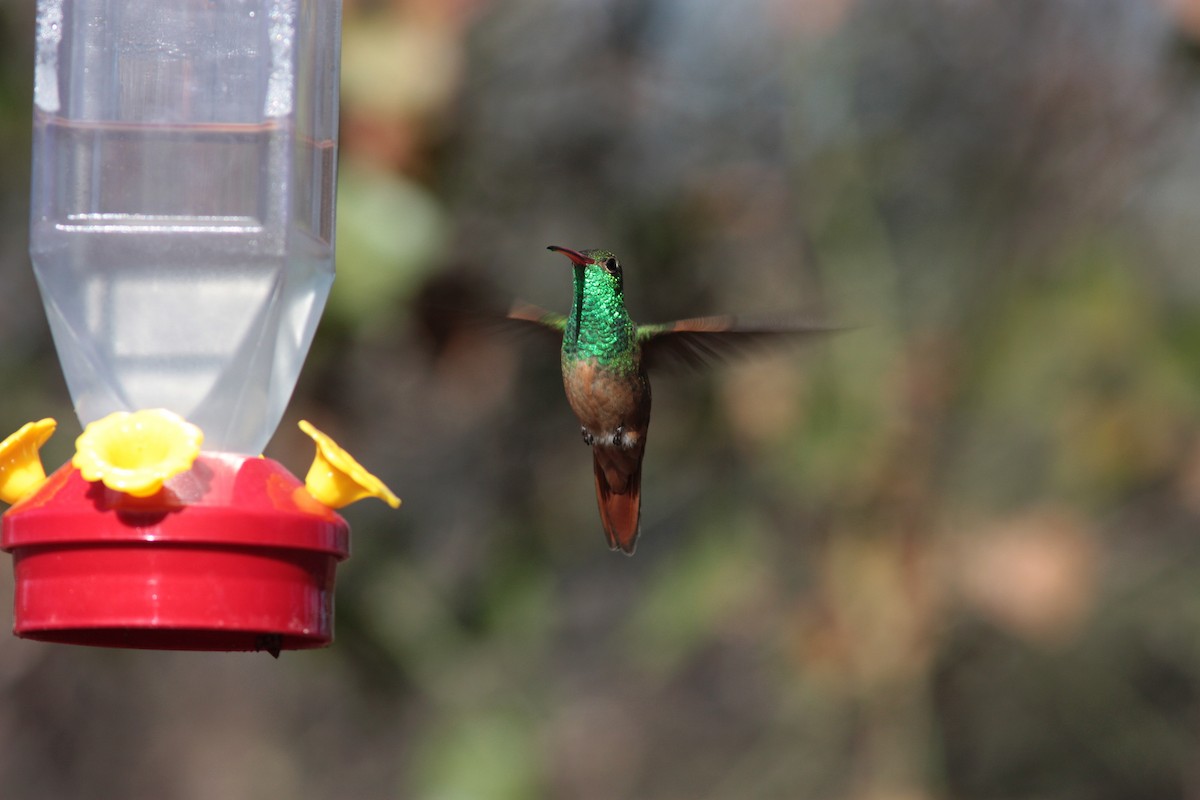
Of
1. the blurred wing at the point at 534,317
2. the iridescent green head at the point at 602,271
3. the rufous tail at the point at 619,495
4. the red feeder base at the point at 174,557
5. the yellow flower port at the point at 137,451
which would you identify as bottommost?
the rufous tail at the point at 619,495

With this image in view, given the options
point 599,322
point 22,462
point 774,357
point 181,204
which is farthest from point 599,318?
point 774,357

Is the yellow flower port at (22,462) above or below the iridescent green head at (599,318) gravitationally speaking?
below

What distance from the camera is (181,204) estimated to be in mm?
3195

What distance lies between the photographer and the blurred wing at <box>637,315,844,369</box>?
3275 mm

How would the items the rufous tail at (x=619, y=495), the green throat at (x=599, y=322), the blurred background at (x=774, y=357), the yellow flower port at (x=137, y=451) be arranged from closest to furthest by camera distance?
the yellow flower port at (x=137, y=451) → the green throat at (x=599, y=322) → the rufous tail at (x=619, y=495) → the blurred background at (x=774, y=357)

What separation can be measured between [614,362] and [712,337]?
24 centimetres

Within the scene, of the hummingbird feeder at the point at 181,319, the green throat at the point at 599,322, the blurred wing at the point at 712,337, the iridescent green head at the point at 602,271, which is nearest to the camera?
the hummingbird feeder at the point at 181,319

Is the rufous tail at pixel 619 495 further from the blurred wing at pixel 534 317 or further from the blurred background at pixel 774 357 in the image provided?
the blurred background at pixel 774 357

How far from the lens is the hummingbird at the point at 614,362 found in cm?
366

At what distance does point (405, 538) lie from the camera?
609 cm

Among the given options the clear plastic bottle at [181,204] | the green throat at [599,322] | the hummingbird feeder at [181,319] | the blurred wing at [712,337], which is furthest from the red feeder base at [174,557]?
the green throat at [599,322]

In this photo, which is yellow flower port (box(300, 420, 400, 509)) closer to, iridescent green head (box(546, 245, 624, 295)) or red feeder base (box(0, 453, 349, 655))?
red feeder base (box(0, 453, 349, 655))

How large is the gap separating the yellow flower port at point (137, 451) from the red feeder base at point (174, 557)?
61 millimetres

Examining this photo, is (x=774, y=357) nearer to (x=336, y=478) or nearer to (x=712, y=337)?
(x=712, y=337)
